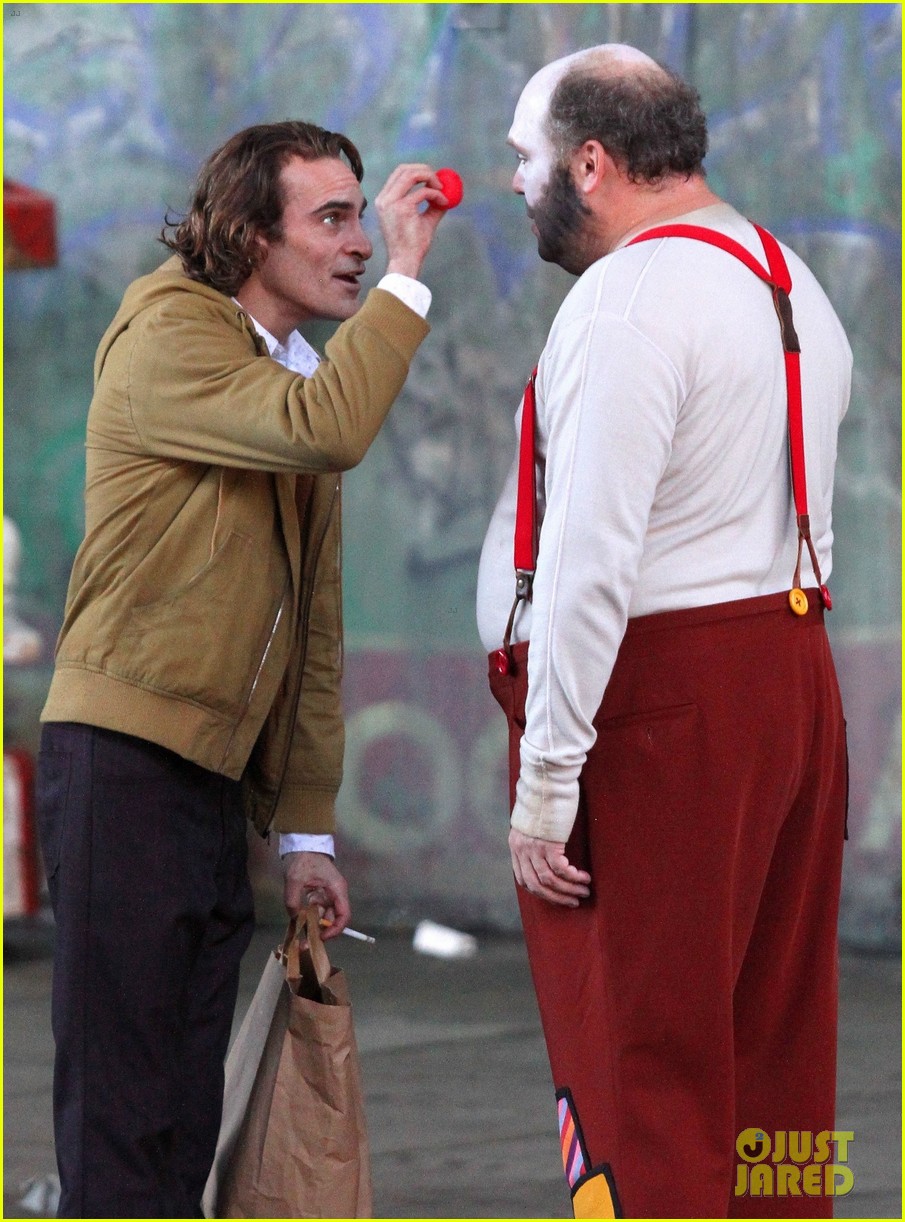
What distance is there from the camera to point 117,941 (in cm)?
244

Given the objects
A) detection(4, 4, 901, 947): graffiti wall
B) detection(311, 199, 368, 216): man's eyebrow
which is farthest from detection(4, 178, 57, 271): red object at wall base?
detection(311, 199, 368, 216): man's eyebrow

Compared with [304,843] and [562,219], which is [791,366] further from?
[304,843]

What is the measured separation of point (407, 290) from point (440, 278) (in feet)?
11.9

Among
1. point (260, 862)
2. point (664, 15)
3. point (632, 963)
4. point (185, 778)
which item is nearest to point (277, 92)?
point (664, 15)

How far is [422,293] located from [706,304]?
0.47 meters

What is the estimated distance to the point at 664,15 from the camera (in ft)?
19.0

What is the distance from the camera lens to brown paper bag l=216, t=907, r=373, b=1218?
2.54 metres

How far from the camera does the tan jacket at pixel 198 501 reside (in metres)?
2.37

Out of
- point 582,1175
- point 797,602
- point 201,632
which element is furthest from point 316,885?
point 797,602

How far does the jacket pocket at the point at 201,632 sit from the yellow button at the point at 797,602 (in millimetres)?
754

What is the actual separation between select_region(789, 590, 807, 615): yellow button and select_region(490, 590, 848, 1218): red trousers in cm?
1

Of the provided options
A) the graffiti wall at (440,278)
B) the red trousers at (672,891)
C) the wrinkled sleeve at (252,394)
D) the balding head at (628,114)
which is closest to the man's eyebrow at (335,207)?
the wrinkled sleeve at (252,394)

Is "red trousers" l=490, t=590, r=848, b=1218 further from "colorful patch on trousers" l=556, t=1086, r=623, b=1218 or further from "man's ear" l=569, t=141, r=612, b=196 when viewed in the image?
"man's ear" l=569, t=141, r=612, b=196

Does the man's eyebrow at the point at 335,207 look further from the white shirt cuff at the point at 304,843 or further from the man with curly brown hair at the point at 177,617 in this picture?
the white shirt cuff at the point at 304,843
